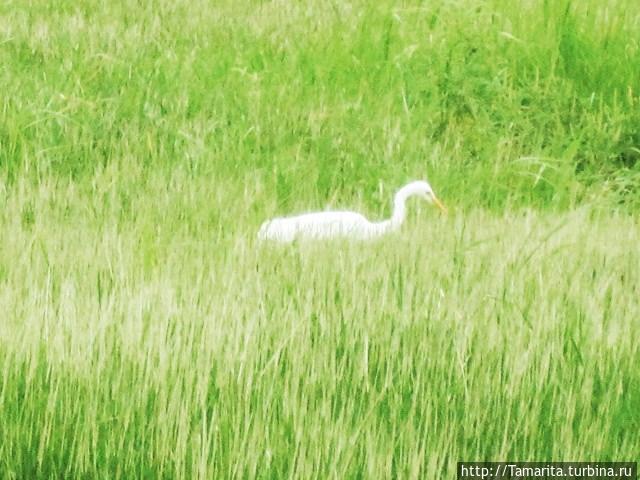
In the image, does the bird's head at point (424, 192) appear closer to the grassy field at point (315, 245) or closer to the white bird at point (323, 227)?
the grassy field at point (315, 245)

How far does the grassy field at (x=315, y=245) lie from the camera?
7.97 feet

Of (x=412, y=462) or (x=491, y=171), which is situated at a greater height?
(x=412, y=462)

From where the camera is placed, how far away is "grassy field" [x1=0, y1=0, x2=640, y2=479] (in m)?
2.43

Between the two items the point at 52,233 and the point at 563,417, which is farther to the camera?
the point at 52,233

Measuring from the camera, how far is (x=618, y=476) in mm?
2355

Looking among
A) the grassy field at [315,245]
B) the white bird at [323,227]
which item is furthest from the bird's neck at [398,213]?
the grassy field at [315,245]

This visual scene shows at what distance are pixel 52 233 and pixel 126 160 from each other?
1027 mm

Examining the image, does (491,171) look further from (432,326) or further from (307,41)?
(432,326)

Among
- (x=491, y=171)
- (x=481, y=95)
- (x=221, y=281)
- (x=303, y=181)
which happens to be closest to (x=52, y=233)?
(x=221, y=281)

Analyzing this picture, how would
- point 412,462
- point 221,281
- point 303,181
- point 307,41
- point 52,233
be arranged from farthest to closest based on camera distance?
point 307,41
point 303,181
point 52,233
point 221,281
point 412,462

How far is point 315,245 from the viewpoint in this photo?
3.66m

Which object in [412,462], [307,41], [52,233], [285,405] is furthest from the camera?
[307,41]

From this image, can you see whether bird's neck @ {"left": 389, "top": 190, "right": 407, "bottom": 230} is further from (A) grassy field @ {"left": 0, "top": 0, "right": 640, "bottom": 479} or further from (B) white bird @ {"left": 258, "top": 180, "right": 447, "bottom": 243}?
(A) grassy field @ {"left": 0, "top": 0, "right": 640, "bottom": 479}

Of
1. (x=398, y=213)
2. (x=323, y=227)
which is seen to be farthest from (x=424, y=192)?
(x=323, y=227)
